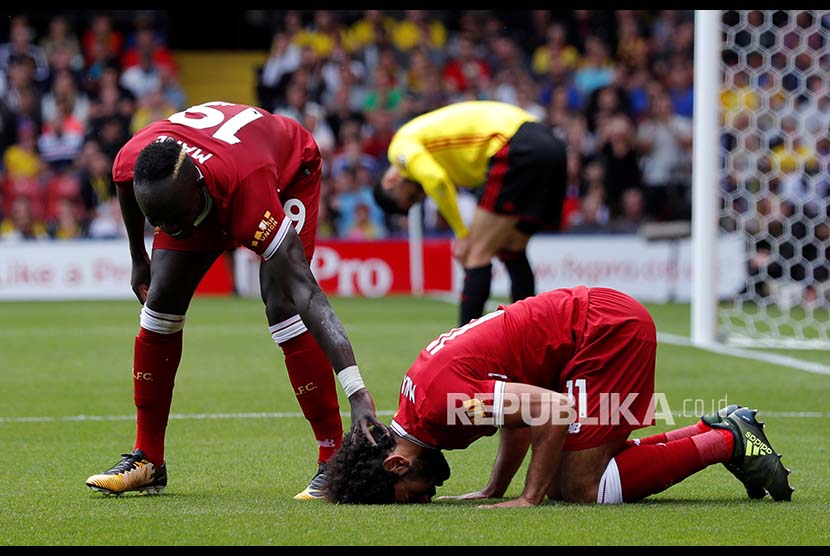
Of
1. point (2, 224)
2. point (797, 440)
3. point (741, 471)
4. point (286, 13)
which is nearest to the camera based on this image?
point (741, 471)

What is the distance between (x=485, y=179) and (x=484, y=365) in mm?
3948

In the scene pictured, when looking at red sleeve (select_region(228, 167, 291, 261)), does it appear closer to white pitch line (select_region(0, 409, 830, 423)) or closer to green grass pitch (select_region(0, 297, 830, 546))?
green grass pitch (select_region(0, 297, 830, 546))

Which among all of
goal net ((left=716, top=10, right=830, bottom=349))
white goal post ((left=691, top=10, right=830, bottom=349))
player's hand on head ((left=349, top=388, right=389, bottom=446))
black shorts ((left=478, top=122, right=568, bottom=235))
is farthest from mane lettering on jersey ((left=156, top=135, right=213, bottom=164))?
goal net ((left=716, top=10, right=830, bottom=349))

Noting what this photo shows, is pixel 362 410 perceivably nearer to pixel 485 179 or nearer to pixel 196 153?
pixel 196 153

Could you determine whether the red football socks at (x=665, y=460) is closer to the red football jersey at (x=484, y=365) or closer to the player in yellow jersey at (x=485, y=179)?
the red football jersey at (x=484, y=365)

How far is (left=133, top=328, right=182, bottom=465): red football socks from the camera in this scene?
500 cm

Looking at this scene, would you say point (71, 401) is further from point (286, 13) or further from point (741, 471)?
point (286, 13)

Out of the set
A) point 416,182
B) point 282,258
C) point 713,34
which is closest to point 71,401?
point 416,182

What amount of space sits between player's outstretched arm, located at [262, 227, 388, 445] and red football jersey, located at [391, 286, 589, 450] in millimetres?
181

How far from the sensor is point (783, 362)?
9.64 metres

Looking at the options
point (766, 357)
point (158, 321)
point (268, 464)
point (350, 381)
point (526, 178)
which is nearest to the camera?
point (350, 381)

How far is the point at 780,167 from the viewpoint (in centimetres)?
1312

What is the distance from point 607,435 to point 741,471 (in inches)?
21.3

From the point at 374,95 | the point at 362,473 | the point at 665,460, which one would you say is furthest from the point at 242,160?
the point at 374,95
